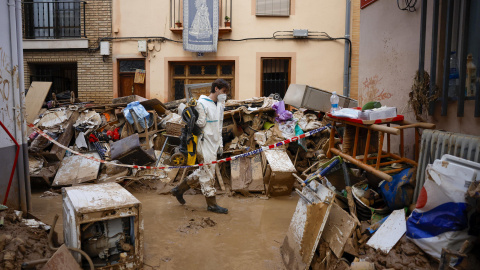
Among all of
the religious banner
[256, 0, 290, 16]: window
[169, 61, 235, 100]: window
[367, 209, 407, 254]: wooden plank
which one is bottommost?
[367, 209, 407, 254]: wooden plank

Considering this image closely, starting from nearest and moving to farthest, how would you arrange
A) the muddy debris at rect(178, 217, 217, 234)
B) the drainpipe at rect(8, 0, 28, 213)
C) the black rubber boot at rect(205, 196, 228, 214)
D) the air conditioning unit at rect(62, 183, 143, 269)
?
the air conditioning unit at rect(62, 183, 143, 269) → the drainpipe at rect(8, 0, 28, 213) → the muddy debris at rect(178, 217, 217, 234) → the black rubber boot at rect(205, 196, 228, 214)

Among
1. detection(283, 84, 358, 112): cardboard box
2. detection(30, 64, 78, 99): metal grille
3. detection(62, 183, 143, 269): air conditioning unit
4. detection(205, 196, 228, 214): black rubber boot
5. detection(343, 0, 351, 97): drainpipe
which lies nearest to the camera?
detection(62, 183, 143, 269): air conditioning unit

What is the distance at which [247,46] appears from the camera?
12.0 m

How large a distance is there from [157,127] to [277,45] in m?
5.30

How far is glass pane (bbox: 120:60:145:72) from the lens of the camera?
12.4 m

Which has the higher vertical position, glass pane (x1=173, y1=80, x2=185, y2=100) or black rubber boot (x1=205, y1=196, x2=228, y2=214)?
glass pane (x1=173, y1=80, x2=185, y2=100)

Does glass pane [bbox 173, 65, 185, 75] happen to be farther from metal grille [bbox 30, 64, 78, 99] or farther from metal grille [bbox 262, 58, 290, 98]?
metal grille [bbox 30, 64, 78, 99]

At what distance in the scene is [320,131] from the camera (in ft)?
26.2

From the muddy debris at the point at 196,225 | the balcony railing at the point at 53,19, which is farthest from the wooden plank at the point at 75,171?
the balcony railing at the point at 53,19

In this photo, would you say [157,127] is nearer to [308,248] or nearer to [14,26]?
[14,26]

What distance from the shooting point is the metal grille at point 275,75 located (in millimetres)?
12331

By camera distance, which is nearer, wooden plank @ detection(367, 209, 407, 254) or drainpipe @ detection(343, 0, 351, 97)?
wooden plank @ detection(367, 209, 407, 254)

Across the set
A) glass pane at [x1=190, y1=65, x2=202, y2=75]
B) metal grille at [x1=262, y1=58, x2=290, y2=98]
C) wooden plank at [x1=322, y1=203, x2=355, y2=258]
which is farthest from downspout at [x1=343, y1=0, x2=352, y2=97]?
wooden plank at [x1=322, y1=203, x2=355, y2=258]

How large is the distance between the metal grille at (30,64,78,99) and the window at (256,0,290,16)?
6771 mm
